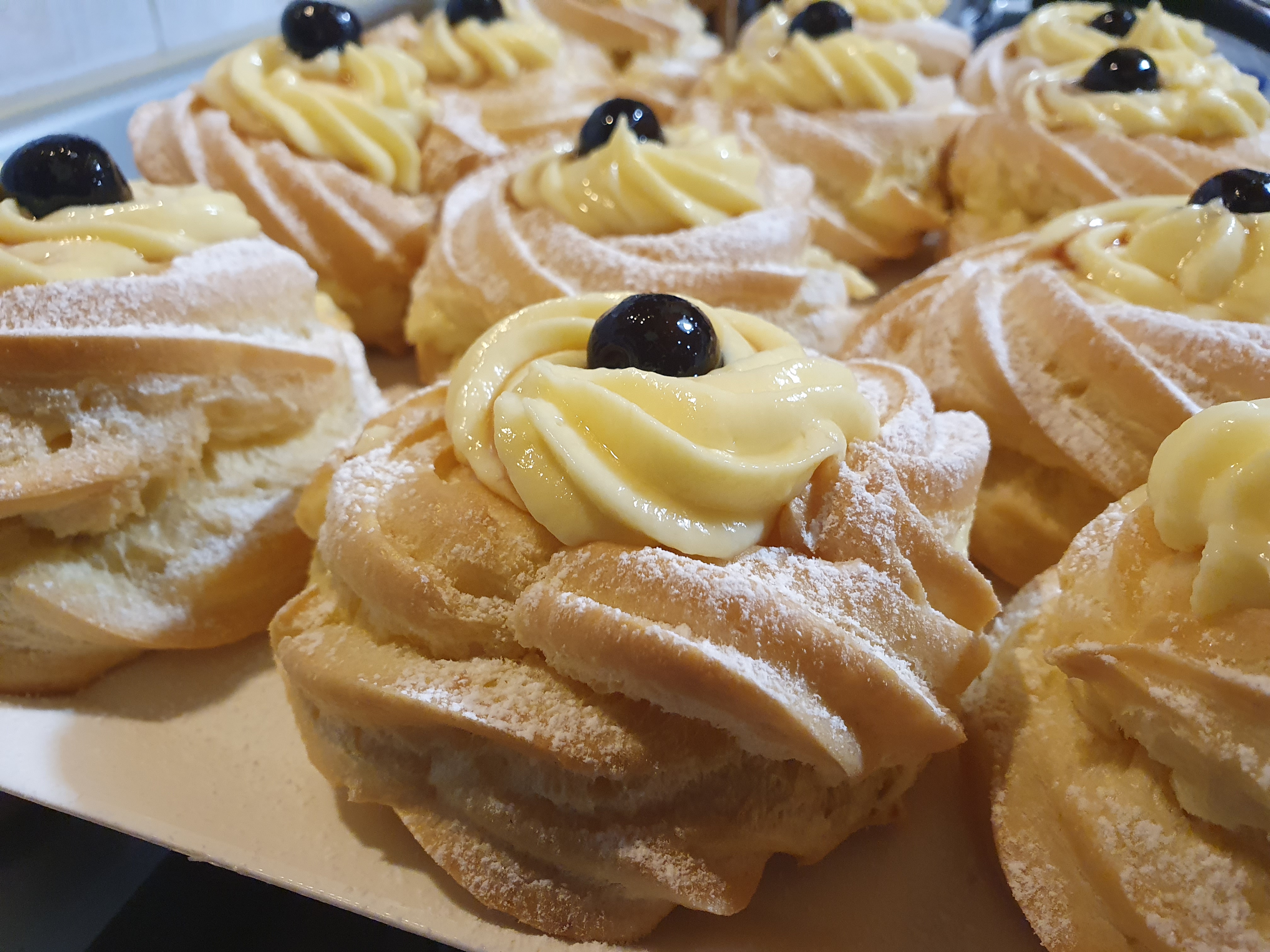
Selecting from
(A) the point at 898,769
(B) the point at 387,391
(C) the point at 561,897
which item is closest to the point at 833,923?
(A) the point at 898,769

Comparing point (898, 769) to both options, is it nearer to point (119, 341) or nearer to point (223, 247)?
point (119, 341)

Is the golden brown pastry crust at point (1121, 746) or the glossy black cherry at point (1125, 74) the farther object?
the glossy black cherry at point (1125, 74)

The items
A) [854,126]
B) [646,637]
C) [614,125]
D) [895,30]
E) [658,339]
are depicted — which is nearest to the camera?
[646,637]

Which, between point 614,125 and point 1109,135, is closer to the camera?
point 614,125

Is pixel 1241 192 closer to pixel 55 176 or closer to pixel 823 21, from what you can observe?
pixel 823 21

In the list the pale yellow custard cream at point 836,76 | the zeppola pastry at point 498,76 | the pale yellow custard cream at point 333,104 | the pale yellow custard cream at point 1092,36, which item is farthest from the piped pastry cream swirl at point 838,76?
the pale yellow custard cream at point 333,104

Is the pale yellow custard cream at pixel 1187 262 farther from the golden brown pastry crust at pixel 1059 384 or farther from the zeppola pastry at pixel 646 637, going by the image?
the zeppola pastry at pixel 646 637

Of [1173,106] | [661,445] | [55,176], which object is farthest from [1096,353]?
[55,176]
